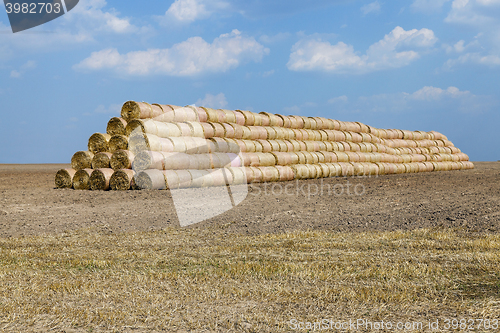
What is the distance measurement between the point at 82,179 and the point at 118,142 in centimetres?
173

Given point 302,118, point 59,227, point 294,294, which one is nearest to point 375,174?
point 302,118

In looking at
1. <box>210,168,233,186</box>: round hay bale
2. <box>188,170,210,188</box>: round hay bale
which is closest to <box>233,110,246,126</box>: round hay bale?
<box>210,168,233,186</box>: round hay bale

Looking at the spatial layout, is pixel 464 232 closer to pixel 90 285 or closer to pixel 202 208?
pixel 202 208

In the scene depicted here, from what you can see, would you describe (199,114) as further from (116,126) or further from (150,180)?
(150,180)

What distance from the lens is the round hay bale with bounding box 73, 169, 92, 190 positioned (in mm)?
14641

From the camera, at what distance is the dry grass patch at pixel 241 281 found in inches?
154

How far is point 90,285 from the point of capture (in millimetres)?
4777

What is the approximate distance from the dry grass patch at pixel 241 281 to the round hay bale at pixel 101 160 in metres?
7.42

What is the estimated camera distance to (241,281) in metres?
4.92

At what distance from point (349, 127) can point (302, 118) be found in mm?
3313

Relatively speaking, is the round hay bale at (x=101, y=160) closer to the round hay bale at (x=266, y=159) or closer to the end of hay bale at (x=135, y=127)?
the end of hay bale at (x=135, y=127)

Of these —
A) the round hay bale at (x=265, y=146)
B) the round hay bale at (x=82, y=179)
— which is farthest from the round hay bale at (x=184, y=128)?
the round hay bale at (x=265, y=146)

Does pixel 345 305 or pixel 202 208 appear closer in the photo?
pixel 345 305

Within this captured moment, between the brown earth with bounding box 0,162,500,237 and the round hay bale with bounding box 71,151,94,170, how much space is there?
4.73 feet
